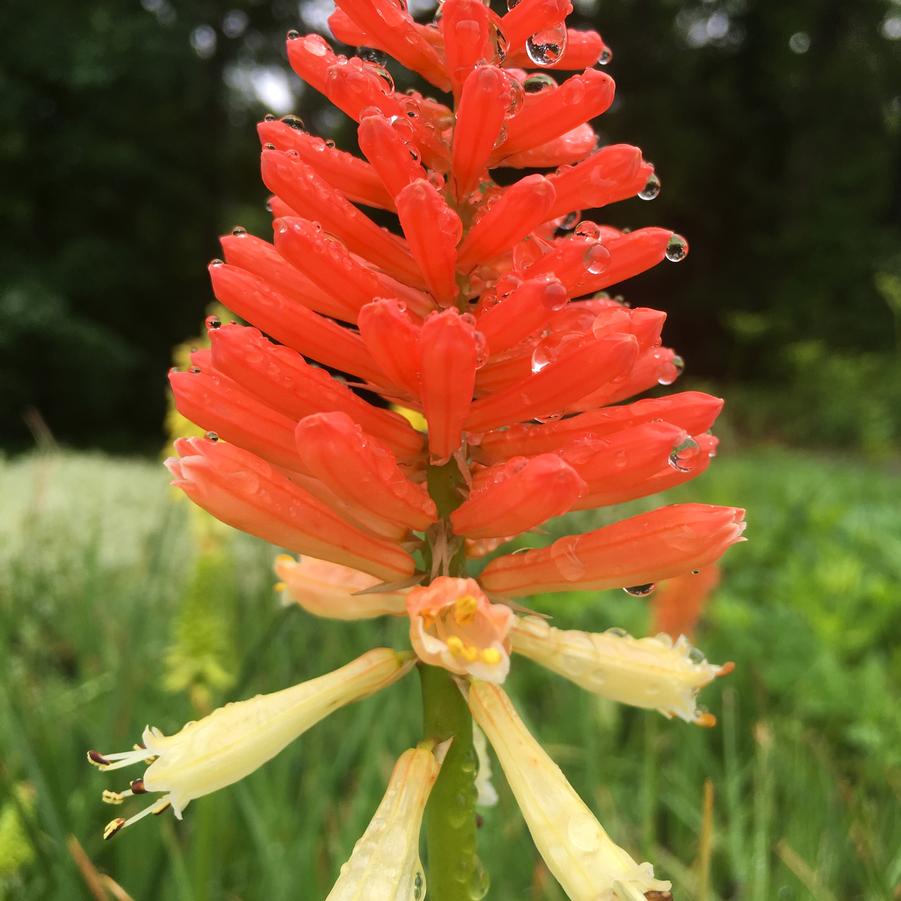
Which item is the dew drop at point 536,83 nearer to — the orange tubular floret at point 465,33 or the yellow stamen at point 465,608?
the orange tubular floret at point 465,33

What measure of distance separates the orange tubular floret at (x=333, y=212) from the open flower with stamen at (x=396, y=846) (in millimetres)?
660

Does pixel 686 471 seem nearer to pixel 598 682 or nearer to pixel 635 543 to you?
pixel 635 543

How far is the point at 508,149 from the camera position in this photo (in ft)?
4.20

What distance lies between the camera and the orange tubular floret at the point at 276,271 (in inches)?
46.6

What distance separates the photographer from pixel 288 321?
1.13 metres

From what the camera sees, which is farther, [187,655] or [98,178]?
[98,178]

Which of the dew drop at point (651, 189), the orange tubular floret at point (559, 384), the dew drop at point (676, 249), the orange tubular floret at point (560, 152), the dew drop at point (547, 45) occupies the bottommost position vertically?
the orange tubular floret at point (559, 384)

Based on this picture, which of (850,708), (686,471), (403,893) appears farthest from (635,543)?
(850,708)

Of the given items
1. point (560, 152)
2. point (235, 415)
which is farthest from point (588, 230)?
point (235, 415)

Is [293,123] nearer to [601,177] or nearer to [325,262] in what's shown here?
[325,262]

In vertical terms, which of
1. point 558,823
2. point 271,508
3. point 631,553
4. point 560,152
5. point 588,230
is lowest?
point 558,823

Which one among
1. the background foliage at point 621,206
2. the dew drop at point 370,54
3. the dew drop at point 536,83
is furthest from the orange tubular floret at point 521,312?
the background foliage at point 621,206

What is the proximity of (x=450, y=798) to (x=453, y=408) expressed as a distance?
486 mm

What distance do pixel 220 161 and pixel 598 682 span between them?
18.2 meters
